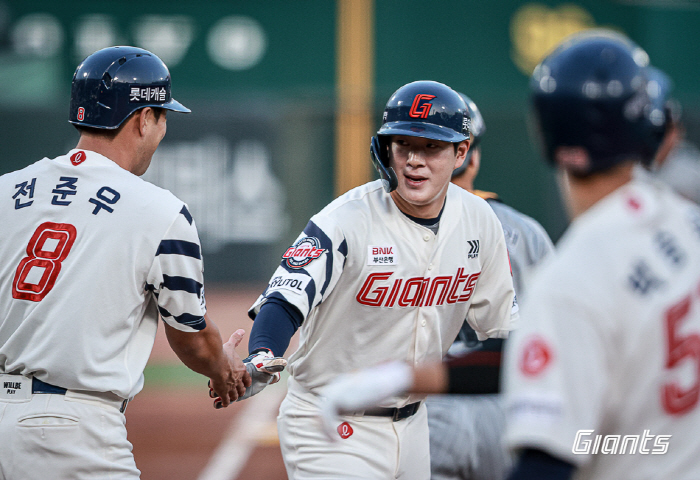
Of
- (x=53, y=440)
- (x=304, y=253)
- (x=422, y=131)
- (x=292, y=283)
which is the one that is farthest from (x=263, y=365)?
(x=422, y=131)

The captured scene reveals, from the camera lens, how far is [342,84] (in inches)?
759

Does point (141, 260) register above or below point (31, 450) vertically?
above

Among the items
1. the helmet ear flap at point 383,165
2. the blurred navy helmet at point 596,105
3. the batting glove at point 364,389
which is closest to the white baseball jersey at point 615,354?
the blurred navy helmet at point 596,105

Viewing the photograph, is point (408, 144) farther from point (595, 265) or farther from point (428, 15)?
point (428, 15)

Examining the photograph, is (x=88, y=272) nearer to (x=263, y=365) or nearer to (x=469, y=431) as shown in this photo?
(x=263, y=365)

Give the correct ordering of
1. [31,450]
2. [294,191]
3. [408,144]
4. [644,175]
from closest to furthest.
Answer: [644,175] → [31,450] → [408,144] → [294,191]

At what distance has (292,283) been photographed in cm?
358

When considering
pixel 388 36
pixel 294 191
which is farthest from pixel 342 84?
pixel 294 191

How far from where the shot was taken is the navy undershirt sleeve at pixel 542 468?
180cm

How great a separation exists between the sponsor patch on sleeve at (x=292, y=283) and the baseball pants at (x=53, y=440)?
0.89 metres

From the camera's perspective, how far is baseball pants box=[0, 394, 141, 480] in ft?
10.3

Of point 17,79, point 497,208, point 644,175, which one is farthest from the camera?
point 17,79

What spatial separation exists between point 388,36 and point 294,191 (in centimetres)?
480

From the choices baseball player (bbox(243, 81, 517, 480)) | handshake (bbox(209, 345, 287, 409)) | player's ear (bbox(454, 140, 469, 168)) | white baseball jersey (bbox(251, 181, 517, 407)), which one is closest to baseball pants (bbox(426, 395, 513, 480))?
baseball player (bbox(243, 81, 517, 480))
